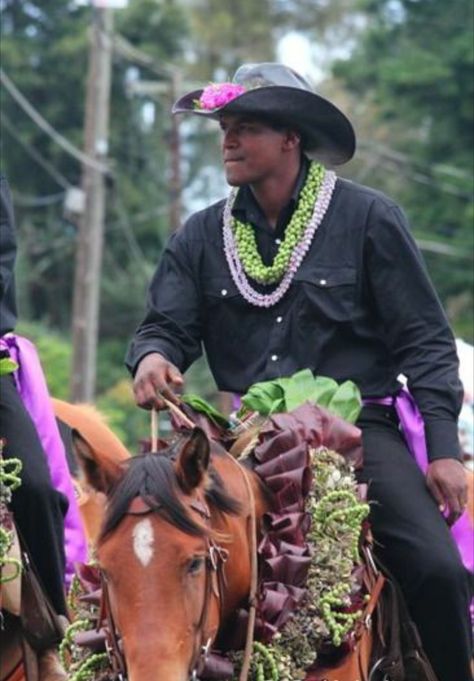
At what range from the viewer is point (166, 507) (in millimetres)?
5594

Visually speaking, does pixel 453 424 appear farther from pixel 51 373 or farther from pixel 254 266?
pixel 51 373

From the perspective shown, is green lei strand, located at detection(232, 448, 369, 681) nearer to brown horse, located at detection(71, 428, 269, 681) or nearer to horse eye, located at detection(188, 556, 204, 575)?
brown horse, located at detection(71, 428, 269, 681)

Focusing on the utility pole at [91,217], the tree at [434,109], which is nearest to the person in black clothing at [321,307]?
the utility pole at [91,217]

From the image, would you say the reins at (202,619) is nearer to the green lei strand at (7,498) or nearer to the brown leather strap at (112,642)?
the brown leather strap at (112,642)

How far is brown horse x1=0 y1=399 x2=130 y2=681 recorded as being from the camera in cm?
583

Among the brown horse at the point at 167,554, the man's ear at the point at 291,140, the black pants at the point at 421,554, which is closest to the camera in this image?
the brown horse at the point at 167,554

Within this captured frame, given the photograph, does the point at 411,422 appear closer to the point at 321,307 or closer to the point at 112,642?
the point at 321,307

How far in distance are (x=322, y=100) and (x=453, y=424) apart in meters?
1.38

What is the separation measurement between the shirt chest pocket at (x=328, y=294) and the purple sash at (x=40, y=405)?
5.32 ft

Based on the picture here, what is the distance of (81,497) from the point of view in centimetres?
910

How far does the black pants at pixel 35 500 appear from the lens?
7715mm

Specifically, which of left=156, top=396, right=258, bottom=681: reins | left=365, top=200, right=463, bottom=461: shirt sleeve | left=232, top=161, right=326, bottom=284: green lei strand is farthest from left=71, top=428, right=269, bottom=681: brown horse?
left=232, top=161, right=326, bottom=284: green lei strand

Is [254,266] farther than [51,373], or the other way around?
[51,373]

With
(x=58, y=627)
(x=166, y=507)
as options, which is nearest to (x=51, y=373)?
(x=58, y=627)
